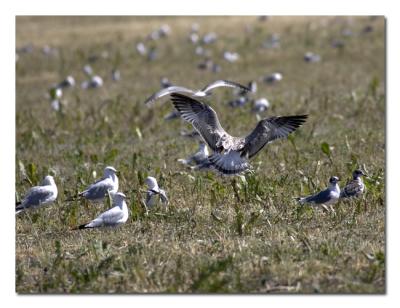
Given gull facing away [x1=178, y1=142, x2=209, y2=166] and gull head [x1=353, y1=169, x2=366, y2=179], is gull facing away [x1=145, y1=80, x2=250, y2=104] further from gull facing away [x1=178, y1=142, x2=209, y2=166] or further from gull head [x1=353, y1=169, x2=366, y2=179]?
gull head [x1=353, y1=169, x2=366, y2=179]

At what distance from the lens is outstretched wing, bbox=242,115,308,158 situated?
29.3 ft

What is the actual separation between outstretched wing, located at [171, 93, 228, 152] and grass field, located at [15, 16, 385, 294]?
56 centimetres

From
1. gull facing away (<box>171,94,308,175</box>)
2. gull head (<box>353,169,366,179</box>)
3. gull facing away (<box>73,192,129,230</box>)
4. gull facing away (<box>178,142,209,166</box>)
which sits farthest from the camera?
gull facing away (<box>178,142,209,166</box>)

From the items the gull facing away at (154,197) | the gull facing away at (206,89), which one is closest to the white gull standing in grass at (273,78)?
the gull facing away at (206,89)

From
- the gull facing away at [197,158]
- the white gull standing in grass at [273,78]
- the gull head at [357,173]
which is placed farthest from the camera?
the white gull standing in grass at [273,78]

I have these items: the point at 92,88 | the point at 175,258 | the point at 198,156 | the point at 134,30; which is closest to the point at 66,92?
the point at 92,88

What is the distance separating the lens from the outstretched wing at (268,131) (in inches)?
351

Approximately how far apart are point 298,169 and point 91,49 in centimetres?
1347

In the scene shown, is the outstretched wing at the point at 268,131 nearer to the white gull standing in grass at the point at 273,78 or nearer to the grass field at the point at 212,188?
the grass field at the point at 212,188

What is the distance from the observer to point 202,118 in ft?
30.4

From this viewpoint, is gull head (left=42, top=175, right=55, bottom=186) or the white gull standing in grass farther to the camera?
the white gull standing in grass

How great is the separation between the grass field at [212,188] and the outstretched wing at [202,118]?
0.56 metres

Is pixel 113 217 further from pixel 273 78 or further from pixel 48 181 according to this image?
pixel 273 78

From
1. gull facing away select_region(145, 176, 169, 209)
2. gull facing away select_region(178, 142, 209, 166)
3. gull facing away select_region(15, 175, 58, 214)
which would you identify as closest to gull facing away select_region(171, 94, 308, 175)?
gull facing away select_region(145, 176, 169, 209)
